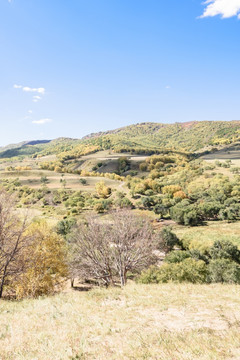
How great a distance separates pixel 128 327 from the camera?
7258 millimetres

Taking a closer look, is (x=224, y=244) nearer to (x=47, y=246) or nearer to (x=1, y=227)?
(x=47, y=246)

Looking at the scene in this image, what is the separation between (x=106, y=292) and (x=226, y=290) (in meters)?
7.62

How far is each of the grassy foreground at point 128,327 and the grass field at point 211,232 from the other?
3406 cm

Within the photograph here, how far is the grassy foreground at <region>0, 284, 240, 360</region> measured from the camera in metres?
5.51

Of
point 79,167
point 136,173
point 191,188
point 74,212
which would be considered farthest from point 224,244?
point 79,167

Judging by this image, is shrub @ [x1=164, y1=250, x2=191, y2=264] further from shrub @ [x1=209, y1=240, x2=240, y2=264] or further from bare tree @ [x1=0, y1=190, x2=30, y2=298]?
bare tree @ [x1=0, y1=190, x2=30, y2=298]

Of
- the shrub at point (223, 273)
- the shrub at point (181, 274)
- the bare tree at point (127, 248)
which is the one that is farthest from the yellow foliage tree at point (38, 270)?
the shrub at point (223, 273)

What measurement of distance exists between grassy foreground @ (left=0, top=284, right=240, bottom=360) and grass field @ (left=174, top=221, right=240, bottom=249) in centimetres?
3406

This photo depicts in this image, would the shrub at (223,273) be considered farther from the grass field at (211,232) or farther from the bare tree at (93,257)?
the grass field at (211,232)

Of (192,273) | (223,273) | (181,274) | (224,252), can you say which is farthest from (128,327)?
(224,252)

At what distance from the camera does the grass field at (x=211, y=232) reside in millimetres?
44166

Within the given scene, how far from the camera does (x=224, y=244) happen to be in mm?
33594

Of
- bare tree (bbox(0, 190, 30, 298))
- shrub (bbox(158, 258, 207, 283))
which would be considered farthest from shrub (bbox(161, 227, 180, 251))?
bare tree (bbox(0, 190, 30, 298))

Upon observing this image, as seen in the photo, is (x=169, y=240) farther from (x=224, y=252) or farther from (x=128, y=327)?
(x=128, y=327)
